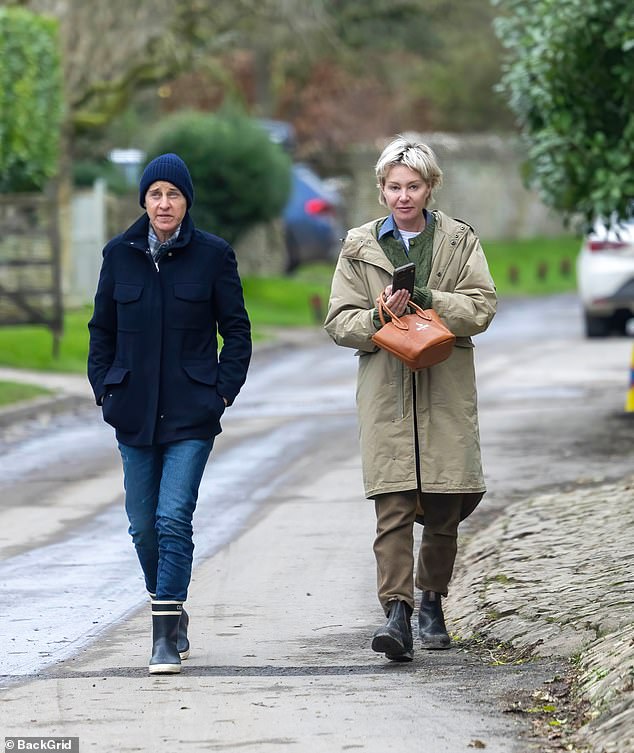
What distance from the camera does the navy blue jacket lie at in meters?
6.79

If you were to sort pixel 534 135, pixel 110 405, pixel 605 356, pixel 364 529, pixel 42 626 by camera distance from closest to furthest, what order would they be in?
1. pixel 110 405
2. pixel 42 626
3. pixel 364 529
4. pixel 534 135
5. pixel 605 356

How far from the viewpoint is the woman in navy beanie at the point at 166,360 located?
22.3ft

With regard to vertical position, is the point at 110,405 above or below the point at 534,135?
below

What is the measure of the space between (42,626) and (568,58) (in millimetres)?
6610

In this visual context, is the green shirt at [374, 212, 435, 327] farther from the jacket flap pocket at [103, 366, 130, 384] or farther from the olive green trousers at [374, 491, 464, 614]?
the jacket flap pocket at [103, 366, 130, 384]

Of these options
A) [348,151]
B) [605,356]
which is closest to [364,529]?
[605,356]

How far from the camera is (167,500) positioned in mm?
6801

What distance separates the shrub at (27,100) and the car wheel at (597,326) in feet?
22.6

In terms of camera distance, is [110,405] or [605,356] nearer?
[110,405]

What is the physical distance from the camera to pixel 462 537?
9.92 metres

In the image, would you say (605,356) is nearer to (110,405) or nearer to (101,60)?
(101,60)

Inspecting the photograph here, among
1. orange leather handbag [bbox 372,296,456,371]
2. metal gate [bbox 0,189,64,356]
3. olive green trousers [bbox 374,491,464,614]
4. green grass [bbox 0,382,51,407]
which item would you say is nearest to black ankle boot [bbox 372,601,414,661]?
olive green trousers [bbox 374,491,464,614]

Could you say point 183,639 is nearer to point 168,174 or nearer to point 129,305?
point 129,305

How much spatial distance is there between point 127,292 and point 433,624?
175cm
